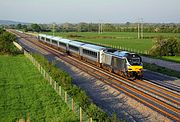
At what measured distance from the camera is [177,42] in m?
75.6

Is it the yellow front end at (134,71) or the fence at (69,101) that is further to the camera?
the yellow front end at (134,71)

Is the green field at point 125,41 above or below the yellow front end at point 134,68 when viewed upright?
below

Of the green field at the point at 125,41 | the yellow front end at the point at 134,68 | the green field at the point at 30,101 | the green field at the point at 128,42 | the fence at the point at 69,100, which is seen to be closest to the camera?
the fence at the point at 69,100

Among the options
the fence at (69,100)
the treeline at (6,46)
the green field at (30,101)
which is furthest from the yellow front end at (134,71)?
the treeline at (6,46)

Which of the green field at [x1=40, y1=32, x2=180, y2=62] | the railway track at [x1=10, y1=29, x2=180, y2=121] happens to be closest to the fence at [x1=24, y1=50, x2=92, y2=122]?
the railway track at [x1=10, y1=29, x2=180, y2=121]

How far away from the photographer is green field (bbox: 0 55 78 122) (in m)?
22.8

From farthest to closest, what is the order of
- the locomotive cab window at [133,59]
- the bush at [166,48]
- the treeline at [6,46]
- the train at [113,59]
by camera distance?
the bush at [166,48] < the treeline at [6,46] < the train at [113,59] < the locomotive cab window at [133,59]

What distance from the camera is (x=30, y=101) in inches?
1072

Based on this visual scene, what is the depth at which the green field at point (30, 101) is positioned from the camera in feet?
74.6

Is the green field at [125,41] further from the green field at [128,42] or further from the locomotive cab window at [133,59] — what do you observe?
the locomotive cab window at [133,59]

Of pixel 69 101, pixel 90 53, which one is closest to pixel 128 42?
pixel 90 53

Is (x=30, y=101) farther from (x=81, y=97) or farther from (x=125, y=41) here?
(x=125, y=41)

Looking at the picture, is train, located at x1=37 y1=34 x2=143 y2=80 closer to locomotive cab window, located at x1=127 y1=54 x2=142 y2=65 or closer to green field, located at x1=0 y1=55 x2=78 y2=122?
locomotive cab window, located at x1=127 y1=54 x2=142 y2=65

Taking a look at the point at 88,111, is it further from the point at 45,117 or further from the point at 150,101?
the point at 150,101
